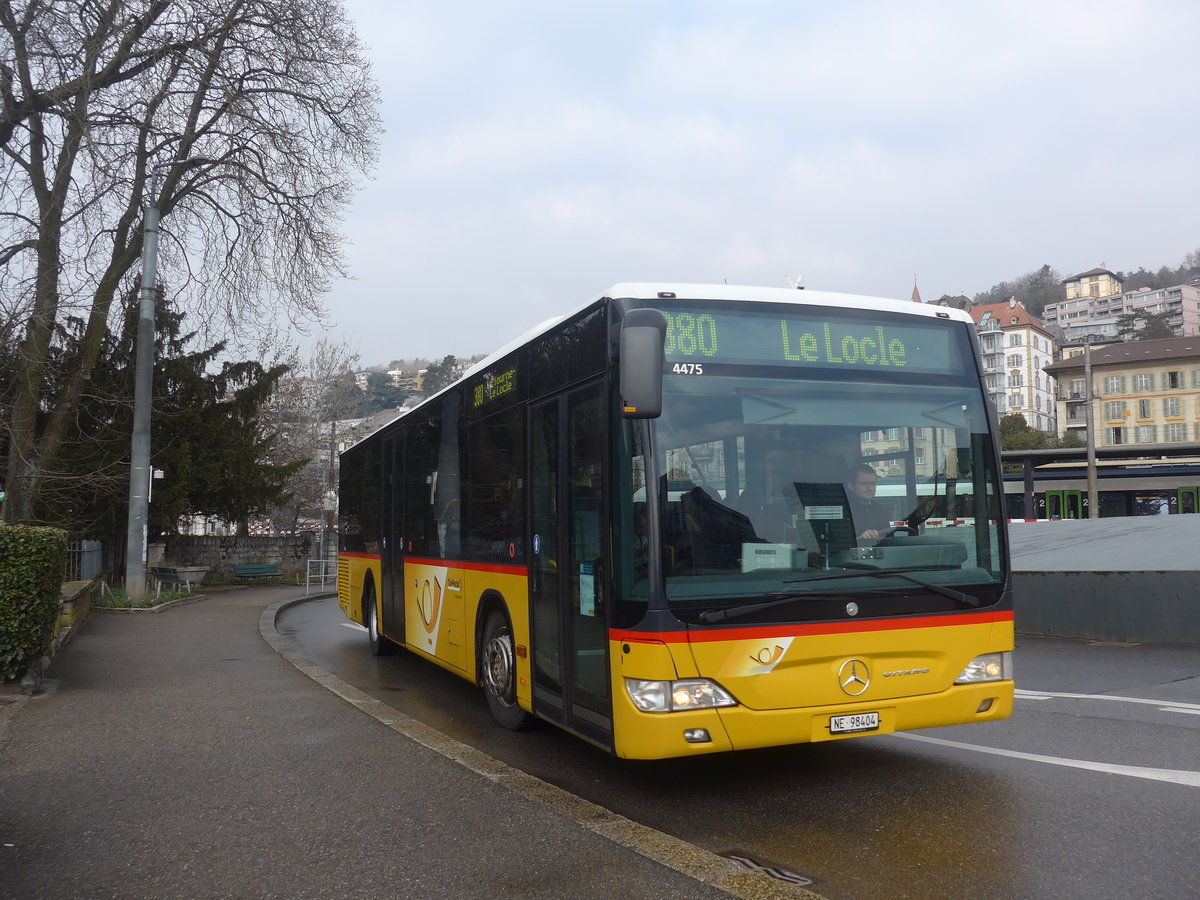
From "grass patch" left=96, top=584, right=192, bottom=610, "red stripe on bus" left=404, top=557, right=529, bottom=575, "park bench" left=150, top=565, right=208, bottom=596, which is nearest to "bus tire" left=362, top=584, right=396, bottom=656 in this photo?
"red stripe on bus" left=404, top=557, right=529, bottom=575

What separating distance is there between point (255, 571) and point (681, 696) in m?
29.9

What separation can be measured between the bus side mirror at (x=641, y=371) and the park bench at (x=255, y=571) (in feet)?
98.0

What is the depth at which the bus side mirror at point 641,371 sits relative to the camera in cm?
524

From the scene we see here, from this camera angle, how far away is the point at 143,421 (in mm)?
20312

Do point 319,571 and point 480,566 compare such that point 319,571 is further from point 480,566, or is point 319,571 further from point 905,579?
point 905,579

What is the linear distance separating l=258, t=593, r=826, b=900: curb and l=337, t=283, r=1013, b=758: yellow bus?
0.38m

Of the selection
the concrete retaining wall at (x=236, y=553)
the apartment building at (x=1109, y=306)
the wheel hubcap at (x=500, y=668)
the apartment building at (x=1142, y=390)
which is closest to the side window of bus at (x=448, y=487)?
the wheel hubcap at (x=500, y=668)

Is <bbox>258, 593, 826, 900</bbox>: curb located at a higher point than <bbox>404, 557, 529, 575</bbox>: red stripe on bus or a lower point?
lower

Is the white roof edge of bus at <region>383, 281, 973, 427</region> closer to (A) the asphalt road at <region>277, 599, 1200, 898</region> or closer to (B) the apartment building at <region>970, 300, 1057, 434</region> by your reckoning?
(A) the asphalt road at <region>277, 599, 1200, 898</region>

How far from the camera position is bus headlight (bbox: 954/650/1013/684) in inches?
232

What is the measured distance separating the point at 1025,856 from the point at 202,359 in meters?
28.7

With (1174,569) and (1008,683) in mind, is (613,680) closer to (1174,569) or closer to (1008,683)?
(1008,683)

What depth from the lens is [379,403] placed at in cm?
11650

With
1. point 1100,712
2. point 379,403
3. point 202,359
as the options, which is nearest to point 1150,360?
point 379,403
